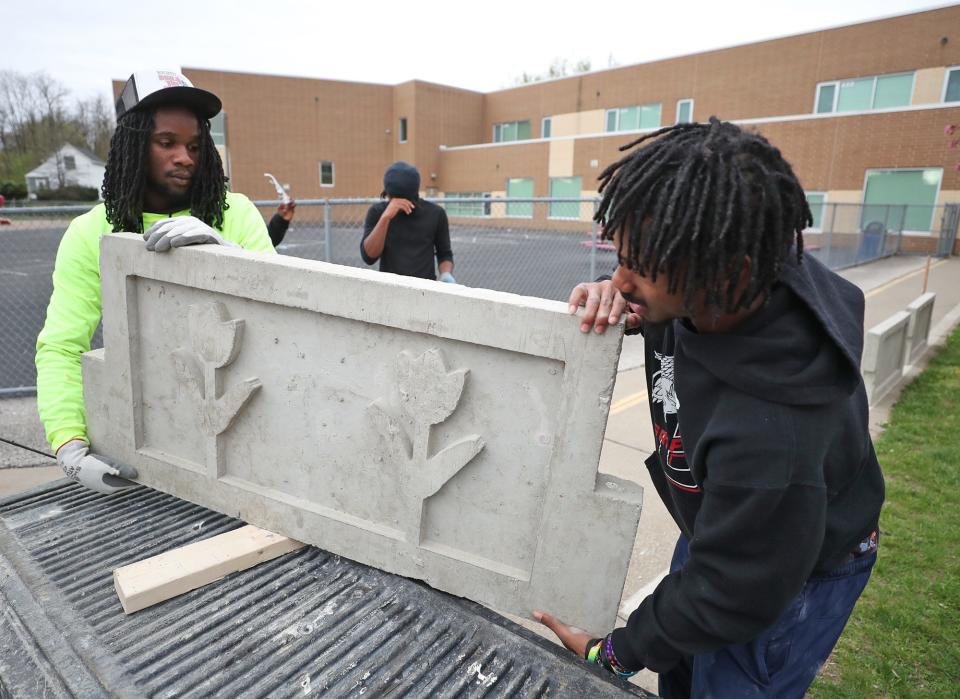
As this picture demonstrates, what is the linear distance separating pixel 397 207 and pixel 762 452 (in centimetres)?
360

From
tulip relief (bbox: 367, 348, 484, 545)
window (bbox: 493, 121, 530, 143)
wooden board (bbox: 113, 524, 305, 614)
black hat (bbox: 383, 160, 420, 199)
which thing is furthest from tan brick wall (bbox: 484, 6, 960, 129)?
wooden board (bbox: 113, 524, 305, 614)

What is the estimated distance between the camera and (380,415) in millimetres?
1619

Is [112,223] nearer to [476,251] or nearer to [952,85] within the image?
[476,251]

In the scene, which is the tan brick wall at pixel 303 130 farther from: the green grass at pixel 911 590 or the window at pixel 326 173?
the green grass at pixel 911 590

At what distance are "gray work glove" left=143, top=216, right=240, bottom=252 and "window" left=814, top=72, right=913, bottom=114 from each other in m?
24.2

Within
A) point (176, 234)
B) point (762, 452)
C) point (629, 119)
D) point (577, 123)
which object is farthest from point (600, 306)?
point (577, 123)

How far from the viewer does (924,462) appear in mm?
4137

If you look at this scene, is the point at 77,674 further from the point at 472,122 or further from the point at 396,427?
the point at 472,122

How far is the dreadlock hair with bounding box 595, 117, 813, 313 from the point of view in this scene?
3.24ft

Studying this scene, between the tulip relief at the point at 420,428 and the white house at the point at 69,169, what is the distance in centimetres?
5081

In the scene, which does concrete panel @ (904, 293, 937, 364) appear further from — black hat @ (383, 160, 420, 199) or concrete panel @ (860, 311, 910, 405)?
black hat @ (383, 160, 420, 199)

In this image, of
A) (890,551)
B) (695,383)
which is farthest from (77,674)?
(890,551)

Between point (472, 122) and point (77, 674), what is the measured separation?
36.5 meters

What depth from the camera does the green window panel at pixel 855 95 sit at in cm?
2161
